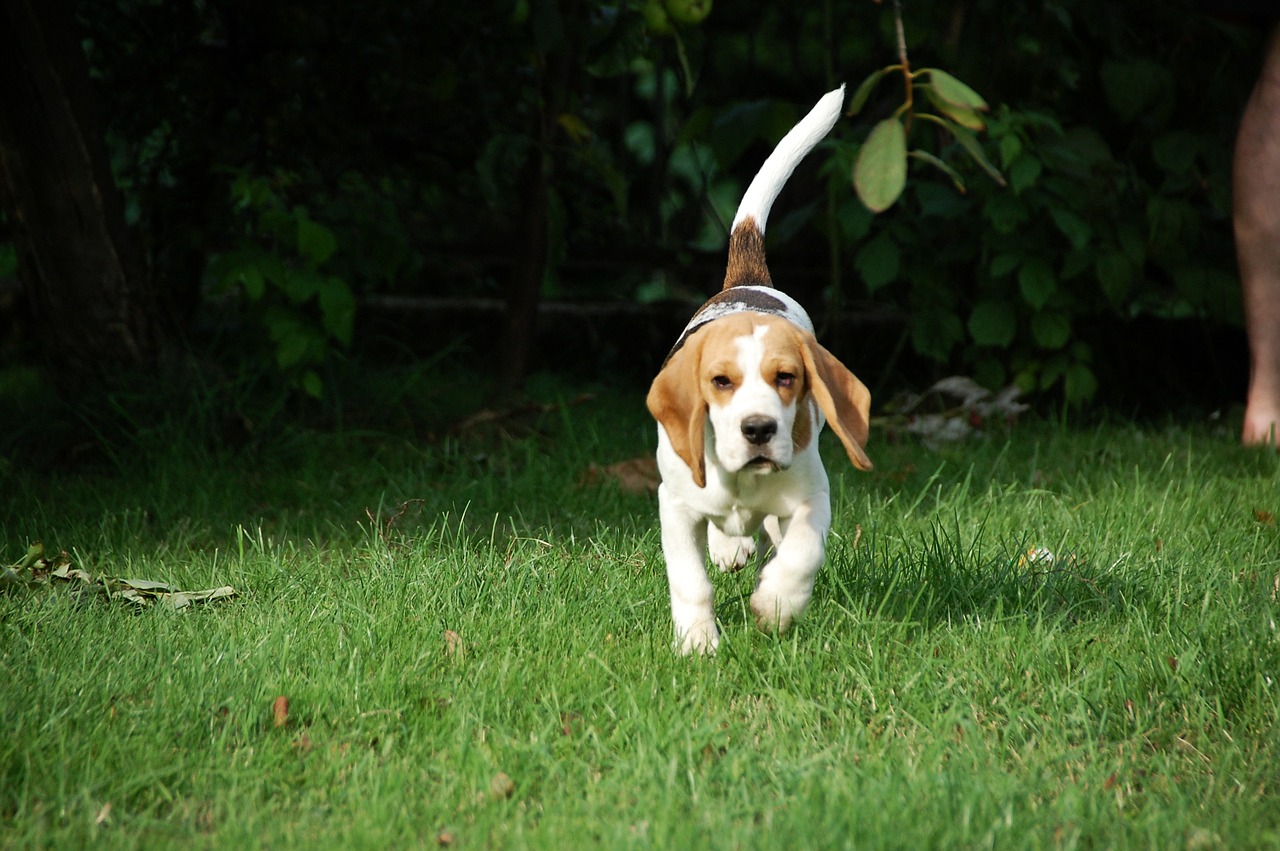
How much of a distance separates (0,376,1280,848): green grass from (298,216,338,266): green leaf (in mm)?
929

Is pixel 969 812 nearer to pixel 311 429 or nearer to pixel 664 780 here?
pixel 664 780

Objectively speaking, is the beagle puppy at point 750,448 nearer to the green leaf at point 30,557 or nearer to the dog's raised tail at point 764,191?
the dog's raised tail at point 764,191

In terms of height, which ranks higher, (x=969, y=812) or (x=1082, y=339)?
(x=969, y=812)

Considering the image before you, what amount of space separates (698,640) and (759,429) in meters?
0.46

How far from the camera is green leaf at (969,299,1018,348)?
456 cm

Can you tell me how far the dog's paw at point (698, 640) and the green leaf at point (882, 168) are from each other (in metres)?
0.94

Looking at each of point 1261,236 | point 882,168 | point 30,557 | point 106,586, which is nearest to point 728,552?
point 882,168

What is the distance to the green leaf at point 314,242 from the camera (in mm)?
4027

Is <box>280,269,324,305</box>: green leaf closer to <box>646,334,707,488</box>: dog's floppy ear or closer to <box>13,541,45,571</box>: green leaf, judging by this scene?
<box>13,541,45,571</box>: green leaf

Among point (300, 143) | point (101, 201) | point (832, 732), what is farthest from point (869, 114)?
point (832, 732)

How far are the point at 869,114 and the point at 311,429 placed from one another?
272 centimetres

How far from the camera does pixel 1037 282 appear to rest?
14.5ft

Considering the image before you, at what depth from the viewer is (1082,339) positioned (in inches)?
201

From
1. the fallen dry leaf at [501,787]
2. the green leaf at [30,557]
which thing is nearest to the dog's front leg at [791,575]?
the fallen dry leaf at [501,787]
